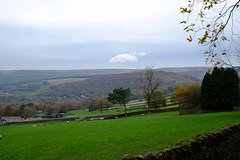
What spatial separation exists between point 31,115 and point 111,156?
118774mm

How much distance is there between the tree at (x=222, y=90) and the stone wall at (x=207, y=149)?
120 ft

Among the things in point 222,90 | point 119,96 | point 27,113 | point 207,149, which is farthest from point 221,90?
point 27,113

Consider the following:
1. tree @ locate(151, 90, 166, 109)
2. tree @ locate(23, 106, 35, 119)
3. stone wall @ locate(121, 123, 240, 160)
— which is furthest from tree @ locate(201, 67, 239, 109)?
tree @ locate(23, 106, 35, 119)

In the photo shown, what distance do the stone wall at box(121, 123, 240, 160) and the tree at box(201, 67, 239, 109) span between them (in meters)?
36.6

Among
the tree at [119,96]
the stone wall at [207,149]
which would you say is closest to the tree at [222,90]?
the tree at [119,96]

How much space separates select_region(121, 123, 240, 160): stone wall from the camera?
19.0ft

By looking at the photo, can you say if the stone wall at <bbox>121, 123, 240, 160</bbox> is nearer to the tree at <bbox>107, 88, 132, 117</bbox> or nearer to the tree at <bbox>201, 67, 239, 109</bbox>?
the tree at <bbox>201, 67, 239, 109</bbox>

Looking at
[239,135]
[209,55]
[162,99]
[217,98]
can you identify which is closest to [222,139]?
[239,135]

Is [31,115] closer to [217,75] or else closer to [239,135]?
[217,75]

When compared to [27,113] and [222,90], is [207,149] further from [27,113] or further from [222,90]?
[27,113]

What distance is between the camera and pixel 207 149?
695 centimetres

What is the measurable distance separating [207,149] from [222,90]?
132 feet

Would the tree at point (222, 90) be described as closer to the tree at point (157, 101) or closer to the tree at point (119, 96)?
the tree at point (119, 96)

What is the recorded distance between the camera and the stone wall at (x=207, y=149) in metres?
5.78
